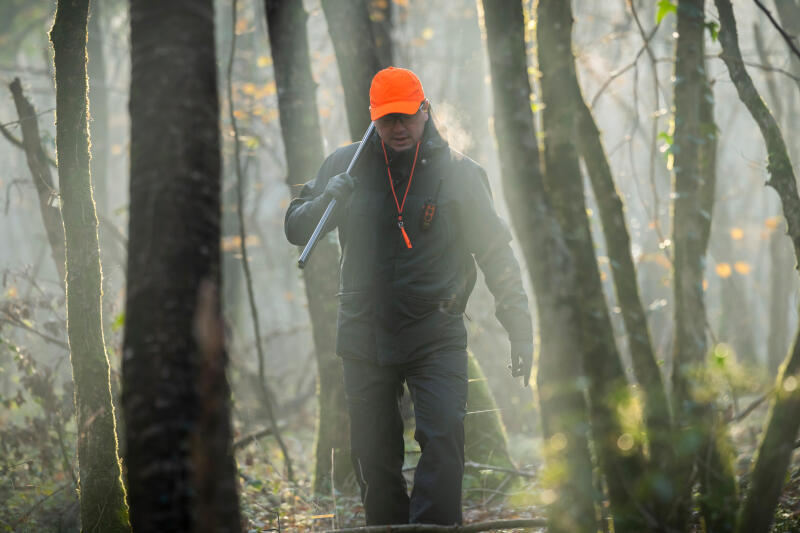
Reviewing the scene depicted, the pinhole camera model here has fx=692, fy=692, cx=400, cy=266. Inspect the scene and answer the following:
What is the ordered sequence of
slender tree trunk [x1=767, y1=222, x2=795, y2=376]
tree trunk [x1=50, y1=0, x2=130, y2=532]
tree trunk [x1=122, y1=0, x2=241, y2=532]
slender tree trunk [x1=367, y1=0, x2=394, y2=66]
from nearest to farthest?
tree trunk [x1=122, y1=0, x2=241, y2=532] → tree trunk [x1=50, y1=0, x2=130, y2=532] → slender tree trunk [x1=367, y1=0, x2=394, y2=66] → slender tree trunk [x1=767, y1=222, x2=795, y2=376]

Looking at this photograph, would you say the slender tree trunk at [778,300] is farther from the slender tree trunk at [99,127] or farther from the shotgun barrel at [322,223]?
the slender tree trunk at [99,127]

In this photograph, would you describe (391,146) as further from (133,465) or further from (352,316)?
(133,465)

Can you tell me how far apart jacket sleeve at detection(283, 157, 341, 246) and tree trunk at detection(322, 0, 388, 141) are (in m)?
1.75

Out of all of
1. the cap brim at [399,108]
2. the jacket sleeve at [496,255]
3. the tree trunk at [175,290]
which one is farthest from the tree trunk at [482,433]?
the tree trunk at [175,290]

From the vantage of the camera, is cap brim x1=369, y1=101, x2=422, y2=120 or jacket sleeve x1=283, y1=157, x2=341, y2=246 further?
jacket sleeve x1=283, y1=157, x2=341, y2=246

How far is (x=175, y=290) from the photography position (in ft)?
6.44

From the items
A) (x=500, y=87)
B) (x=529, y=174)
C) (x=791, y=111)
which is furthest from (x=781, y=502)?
(x=791, y=111)

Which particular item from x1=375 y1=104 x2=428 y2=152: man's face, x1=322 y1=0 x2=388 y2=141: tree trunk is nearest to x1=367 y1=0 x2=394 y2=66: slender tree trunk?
x1=322 y1=0 x2=388 y2=141: tree trunk

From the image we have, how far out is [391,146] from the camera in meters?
3.65

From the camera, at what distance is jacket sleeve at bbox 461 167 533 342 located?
140 inches

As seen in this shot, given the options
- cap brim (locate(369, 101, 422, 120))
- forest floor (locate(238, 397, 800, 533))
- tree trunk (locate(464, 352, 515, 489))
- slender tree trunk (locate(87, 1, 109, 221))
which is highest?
slender tree trunk (locate(87, 1, 109, 221))

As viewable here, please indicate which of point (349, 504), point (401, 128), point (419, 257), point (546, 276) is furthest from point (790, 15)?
point (349, 504)

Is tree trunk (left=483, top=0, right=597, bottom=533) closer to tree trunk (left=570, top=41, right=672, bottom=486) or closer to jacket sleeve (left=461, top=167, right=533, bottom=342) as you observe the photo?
tree trunk (left=570, top=41, right=672, bottom=486)

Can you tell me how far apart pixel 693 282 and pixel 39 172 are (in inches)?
182
